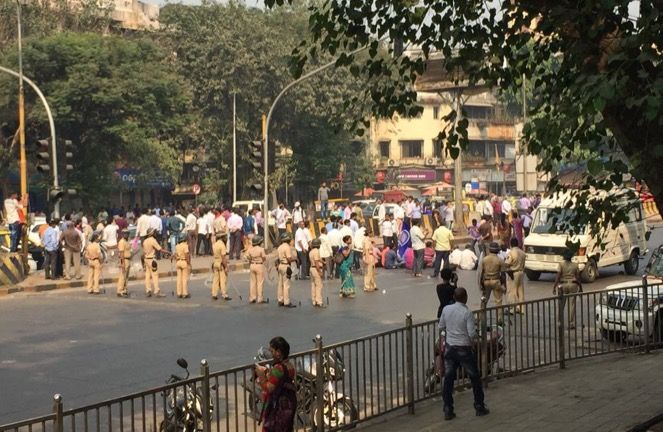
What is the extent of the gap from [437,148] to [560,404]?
245ft

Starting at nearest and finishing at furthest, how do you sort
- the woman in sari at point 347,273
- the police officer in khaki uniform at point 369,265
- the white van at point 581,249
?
the woman in sari at point 347,273 < the police officer in khaki uniform at point 369,265 < the white van at point 581,249

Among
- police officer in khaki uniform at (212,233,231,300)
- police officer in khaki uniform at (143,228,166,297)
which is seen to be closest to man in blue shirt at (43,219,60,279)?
Result: police officer in khaki uniform at (143,228,166,297)

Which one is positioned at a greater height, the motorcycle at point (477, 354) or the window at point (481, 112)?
the window at point (481, 112)

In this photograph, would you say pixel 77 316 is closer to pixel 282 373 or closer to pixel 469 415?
pixel 469 415

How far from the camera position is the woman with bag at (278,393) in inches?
333

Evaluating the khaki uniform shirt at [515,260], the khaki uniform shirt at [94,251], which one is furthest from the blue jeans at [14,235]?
the khaki uniform shirt at [515,260]

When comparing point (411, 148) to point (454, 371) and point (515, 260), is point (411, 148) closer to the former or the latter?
point (515, 260)

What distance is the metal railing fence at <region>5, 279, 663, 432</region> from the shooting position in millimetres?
8562

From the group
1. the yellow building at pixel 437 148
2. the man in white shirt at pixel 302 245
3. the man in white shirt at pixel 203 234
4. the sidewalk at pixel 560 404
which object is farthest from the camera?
the yellow building at pixel 437 148

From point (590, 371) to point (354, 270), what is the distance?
17.0 meters

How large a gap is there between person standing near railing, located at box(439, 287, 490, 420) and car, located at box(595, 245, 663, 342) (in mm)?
4025

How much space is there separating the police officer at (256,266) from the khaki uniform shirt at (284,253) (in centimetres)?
39

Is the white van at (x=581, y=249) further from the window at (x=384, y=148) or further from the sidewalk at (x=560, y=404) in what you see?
the window at (x=384, y=148)

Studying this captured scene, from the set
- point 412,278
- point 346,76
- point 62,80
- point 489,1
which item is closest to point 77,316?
point 412,278
